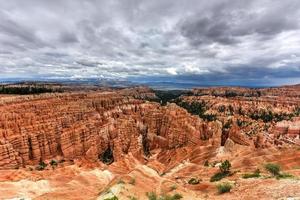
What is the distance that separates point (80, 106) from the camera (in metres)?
86.9

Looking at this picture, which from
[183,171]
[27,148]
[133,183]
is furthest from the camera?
[27,148]

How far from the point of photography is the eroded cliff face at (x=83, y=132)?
62.9m

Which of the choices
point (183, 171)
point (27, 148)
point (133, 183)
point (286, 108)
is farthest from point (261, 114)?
point (133, 183)

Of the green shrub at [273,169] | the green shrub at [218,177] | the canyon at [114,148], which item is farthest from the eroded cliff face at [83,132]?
the green shrub at [273,169]

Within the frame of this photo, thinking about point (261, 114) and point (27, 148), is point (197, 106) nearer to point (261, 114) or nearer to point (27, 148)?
point (261, 114)

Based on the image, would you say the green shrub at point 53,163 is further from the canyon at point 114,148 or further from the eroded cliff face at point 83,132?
the eroded cliff face at point 83,132

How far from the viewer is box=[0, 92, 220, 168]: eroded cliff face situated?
6288 cm

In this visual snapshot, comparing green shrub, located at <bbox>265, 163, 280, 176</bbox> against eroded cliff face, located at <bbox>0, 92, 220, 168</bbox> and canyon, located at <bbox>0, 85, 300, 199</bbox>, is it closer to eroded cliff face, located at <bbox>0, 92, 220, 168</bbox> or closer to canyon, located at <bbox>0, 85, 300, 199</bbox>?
canyon, located at <bbox>0, 85, 300, 199</bbox>

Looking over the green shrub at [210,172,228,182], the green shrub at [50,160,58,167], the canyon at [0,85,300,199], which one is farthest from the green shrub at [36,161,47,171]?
the green shrub at [210,172,228,182]

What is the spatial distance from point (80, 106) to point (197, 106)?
96962 millimetres

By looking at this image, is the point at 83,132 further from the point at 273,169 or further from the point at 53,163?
the point at 273,169

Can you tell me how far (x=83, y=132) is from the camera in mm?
71938

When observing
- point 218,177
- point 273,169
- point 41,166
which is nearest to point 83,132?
point 41,166

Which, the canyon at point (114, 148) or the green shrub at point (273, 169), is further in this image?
the canyon at point (114, 148)
